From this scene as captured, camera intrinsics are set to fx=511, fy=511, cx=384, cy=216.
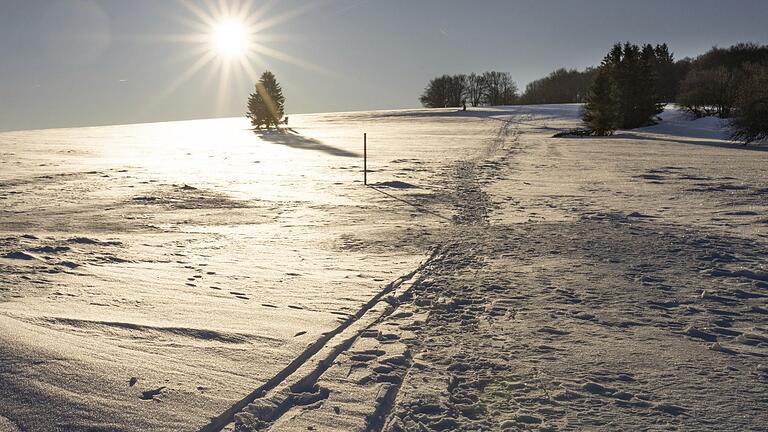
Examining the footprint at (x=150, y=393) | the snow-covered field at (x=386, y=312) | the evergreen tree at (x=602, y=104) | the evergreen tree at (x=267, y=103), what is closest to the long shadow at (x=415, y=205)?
the snow-covered field at (x=386, y=312)

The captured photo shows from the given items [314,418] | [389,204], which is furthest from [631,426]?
[389,204]

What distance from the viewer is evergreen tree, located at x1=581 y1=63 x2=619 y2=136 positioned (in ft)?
114

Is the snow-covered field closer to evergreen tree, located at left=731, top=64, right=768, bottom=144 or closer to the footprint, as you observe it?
the footprint

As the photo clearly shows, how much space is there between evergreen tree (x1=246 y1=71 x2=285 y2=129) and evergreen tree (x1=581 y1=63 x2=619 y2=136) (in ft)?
104

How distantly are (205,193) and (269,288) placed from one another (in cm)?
844

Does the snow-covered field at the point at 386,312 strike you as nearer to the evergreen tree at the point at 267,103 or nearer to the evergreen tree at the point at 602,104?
the evergreen tree at the point at 602,104

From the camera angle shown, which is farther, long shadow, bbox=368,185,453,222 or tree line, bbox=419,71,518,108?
tree line, bbox=419,71,518,108

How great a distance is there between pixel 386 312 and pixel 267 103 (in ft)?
170

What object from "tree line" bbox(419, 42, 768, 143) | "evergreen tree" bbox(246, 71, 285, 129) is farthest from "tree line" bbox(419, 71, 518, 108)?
"evergreen tree" bbox(246, 71, 285, 129)

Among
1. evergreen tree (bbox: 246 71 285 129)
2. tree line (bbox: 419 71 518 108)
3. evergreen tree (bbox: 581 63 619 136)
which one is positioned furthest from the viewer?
tree line (bbox: 419 71 518 108)

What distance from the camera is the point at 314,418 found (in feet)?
10.1

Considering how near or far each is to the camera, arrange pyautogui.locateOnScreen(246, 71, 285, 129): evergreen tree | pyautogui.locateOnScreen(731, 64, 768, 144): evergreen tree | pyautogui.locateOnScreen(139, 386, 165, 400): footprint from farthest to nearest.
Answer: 1. pyautogui.locateOnScreen(246, 71, 285, 129): evergreen tree
2. pyautogui.locateOnScreen(731, 64, 768, 144): evergreen tree
3. pyautogui.locateOnScreen(139, 386, 165, 400): footprint

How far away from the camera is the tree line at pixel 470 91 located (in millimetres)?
99000

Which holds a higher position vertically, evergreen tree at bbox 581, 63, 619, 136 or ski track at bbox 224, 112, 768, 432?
evergreen tree at bbox 581, 63, 619, 136
